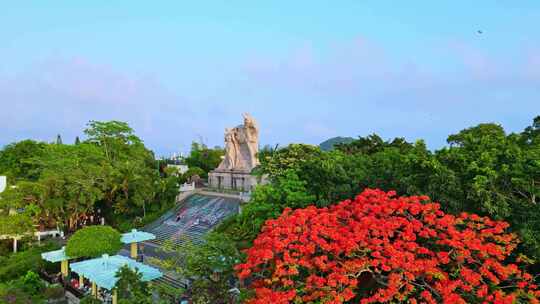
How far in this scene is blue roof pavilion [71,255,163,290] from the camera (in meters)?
10.7

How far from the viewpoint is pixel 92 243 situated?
14.1 m

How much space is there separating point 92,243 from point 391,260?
39.4 ft

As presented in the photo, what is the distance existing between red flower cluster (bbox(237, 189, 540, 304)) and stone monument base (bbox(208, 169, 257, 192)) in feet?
63.3

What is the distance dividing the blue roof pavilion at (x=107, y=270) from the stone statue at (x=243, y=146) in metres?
16.2

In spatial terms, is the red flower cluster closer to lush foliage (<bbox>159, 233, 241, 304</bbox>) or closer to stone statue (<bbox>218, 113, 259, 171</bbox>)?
lush foliage (<bbox>159, 233, 241, 304</bbox>)

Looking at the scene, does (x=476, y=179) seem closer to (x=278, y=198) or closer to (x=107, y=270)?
(x=278, y=198)

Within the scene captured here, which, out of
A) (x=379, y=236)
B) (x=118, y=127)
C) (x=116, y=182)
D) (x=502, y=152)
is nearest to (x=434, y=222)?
(x=379, y=236)

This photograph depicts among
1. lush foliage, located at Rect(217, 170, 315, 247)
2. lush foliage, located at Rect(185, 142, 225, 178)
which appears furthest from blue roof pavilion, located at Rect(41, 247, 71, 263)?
lush foliage, located at Rect(185, 142, 225, 178)

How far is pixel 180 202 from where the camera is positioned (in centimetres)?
2775

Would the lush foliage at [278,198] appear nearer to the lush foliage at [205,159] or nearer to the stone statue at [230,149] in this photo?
the stone statue at [230,149]

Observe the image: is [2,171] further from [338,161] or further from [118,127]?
[338,161]

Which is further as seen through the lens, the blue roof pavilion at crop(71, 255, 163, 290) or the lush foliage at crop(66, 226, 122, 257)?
the lush foliage at crop(66, 226, 122, 257)

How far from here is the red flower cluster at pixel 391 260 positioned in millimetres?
6215

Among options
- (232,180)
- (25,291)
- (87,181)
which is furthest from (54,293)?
(232,180)
